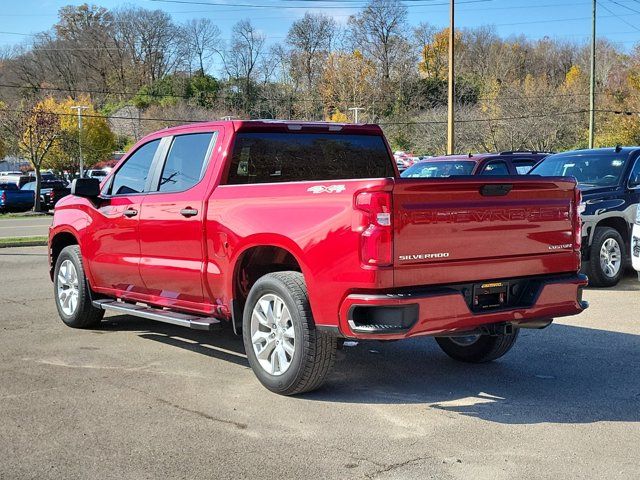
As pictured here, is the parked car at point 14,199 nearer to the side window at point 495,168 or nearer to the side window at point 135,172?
the side window at point 495,168

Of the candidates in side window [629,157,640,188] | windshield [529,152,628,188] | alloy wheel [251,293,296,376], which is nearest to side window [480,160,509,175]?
windshield [529,152,628,188]

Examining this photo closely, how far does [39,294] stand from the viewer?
10297mm

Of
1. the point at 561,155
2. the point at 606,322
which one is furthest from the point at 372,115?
the point at 606,322

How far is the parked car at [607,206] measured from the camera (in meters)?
10.5

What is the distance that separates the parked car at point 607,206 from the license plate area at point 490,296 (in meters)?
5.67

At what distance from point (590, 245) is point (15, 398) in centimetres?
799

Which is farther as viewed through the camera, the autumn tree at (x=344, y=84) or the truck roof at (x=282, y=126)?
the autumn tree at (x=344, y=84)

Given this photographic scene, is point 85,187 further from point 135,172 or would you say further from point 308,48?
point 308,48

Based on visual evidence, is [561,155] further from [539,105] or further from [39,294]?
[539,105]

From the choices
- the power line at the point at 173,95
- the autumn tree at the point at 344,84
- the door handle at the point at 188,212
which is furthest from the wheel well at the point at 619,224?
the autumn tree at the point at 344,84

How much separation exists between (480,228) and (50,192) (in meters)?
38.9

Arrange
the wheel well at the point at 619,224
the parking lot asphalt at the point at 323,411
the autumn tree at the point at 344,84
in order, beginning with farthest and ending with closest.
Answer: the autumn tree at the point at 344,84 → the wheel well at the point at 619,224 → the parking lot asphalt at the point at 323,411

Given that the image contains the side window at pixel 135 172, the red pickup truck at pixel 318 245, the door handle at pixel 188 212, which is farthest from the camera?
the side window at pixel 135 172

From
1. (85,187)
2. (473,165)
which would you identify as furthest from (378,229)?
(473,165)
